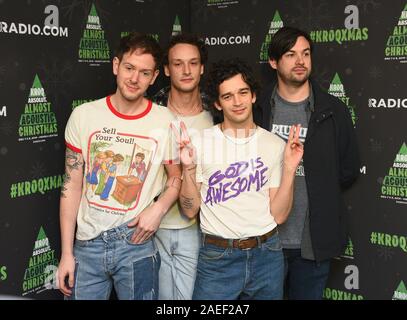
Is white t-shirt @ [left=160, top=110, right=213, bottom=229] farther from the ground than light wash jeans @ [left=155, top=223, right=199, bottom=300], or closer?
farther from the ground

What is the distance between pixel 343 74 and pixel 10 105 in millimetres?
1618

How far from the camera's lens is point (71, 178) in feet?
6.32

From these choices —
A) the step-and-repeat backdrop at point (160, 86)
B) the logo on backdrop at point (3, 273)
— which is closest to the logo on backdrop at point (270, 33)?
the step-and-repeat backdrop at point (160, 86)

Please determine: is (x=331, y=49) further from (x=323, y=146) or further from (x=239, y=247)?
(x=239, y=247)

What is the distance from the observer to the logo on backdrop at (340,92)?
2494 millimetres

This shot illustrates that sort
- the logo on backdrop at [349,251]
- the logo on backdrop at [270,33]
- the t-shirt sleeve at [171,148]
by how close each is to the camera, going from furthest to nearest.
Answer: the logo on backdrop at [270,33]
the logo on backdrop at [349,251]
the t-shirt sleeve at [171,148]

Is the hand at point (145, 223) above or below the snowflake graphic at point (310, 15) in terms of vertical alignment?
below

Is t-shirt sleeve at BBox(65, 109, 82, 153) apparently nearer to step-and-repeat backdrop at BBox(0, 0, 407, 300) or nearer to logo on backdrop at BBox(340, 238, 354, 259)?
step-and-repeat backdrop at BBox(0, 0, 407, 300)

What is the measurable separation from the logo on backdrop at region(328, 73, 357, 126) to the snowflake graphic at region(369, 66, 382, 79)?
0.16m

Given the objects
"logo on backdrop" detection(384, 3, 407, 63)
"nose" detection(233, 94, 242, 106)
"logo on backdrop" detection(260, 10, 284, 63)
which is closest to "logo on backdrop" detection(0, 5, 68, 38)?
"nose" detection(233, 94, 242, 106)

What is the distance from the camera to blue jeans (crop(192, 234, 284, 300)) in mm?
1871

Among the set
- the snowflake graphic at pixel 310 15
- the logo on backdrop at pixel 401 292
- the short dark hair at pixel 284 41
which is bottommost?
the logo on backdrop at pixel 401 292

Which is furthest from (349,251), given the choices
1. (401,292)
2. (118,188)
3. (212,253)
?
(118,188)

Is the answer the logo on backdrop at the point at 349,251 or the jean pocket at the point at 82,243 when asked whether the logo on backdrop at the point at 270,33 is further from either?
the jean pocket at the point at 82,243
